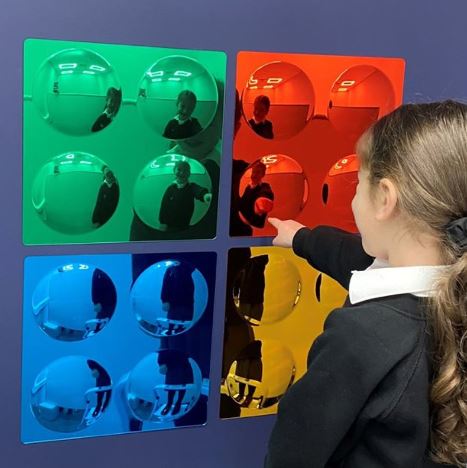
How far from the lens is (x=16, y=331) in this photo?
35.9 inches

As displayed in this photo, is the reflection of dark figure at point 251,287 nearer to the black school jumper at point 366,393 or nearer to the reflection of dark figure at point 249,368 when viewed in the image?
the reflection of dark figure at point 249,368

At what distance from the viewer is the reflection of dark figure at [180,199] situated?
3.11 feet

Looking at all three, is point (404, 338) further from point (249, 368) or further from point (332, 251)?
point (249, 368)

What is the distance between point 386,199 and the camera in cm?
74

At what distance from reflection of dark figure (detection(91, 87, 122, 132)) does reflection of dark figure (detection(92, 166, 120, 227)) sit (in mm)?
53

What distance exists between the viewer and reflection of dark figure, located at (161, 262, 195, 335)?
981 mm

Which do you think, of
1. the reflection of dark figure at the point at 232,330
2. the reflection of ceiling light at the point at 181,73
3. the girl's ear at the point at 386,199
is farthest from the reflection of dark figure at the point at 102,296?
the girl's ear at the point at 386,199

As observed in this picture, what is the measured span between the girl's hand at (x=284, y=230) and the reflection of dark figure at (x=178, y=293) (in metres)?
0.13

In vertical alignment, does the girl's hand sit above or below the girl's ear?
below

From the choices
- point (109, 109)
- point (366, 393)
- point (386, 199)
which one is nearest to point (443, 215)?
point (386, 199)

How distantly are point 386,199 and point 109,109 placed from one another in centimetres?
37

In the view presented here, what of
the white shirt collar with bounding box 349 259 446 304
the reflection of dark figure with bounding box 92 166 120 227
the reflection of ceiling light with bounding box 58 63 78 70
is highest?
the reflection of ceiling light with bounding box 58 63 78 70

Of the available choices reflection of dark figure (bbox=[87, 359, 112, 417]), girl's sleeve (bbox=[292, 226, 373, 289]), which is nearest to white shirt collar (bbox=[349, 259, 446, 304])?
girl's sleeve (bbox=[292, 226, 373, 289])

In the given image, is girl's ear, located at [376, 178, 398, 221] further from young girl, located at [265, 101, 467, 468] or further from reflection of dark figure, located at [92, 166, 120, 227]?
reflection of dark figure, located at [92, 166, 120, 227]
